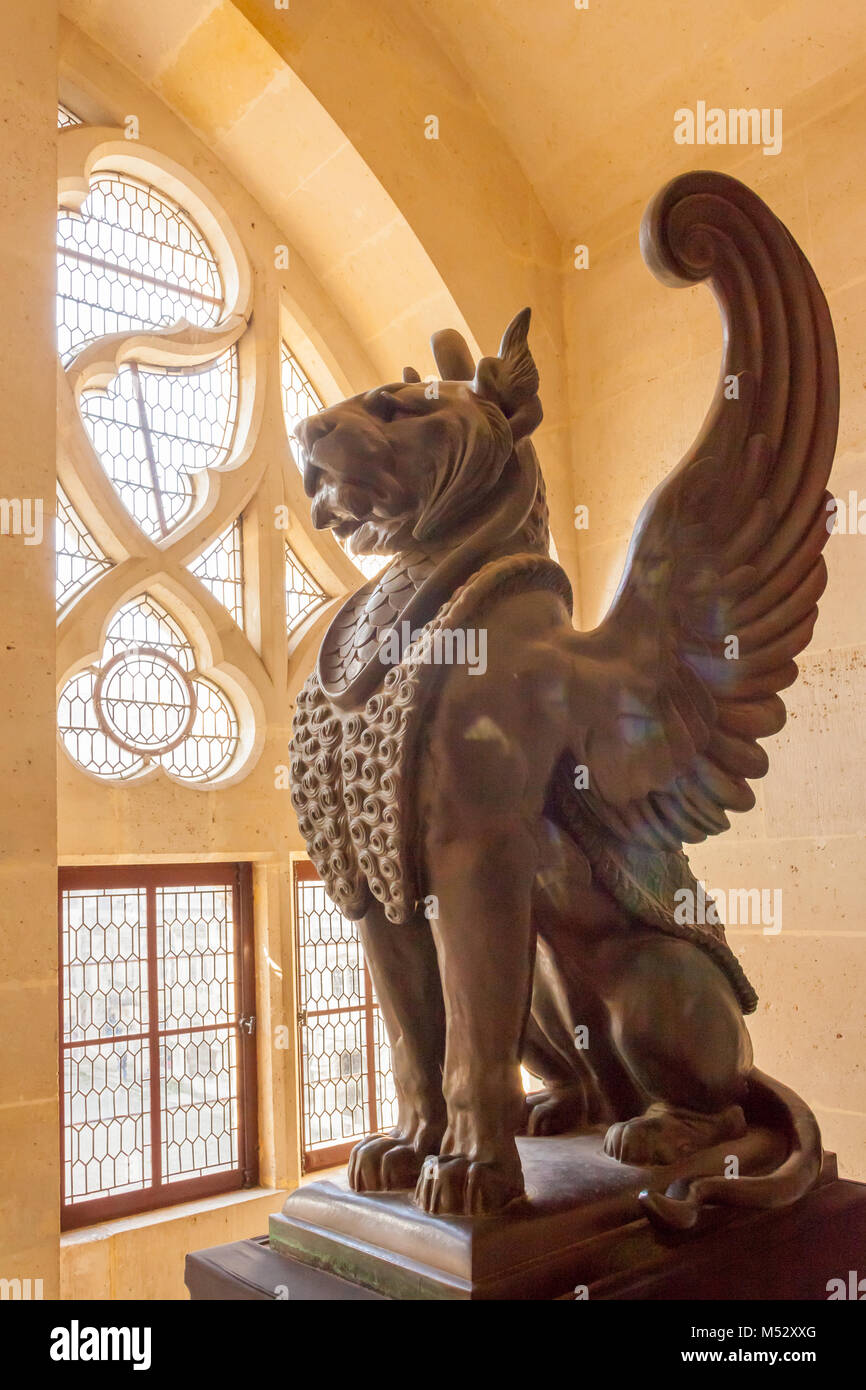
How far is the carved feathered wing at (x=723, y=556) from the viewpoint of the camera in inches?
43.7

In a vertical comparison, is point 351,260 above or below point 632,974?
above

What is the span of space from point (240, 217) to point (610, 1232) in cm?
364

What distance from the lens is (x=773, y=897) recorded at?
2840mm

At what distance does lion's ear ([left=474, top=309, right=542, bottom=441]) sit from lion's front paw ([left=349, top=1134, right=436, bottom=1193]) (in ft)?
2.45

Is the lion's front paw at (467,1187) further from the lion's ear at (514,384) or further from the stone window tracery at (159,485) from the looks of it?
the stone window tracery at (159,485)

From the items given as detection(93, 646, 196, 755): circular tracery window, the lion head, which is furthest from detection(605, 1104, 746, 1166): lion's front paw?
detection(93, 646, 196, 755): circular tracery window

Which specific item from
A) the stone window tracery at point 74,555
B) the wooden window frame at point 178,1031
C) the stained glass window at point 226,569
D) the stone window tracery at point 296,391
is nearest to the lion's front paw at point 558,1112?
the wooden window frame at point 178,1031

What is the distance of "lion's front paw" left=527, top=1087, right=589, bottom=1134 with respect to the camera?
4.03 ft

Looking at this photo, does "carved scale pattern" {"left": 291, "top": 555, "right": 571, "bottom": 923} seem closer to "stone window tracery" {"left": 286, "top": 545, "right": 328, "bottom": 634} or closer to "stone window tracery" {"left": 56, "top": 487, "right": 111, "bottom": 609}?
"stone window tracery" {"left": 56, "top": 487, "right": 111, "bottom": 609}

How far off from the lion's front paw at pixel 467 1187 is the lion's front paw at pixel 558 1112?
26 cm

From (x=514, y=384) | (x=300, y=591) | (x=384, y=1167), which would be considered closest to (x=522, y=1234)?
(x=384, y=1167)
